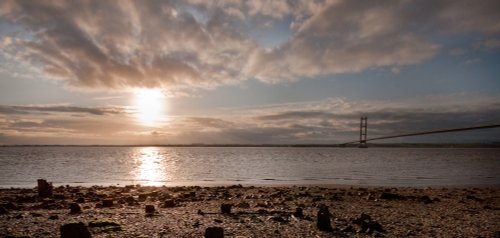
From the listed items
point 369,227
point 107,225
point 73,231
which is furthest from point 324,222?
point 73,231

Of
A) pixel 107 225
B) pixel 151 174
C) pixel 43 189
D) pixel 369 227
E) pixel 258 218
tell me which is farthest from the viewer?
pixel 151 174

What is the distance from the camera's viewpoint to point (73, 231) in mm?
9711

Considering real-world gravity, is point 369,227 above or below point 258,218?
above

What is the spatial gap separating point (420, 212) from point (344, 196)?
678 centimetres

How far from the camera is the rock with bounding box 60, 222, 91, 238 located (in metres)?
9.60

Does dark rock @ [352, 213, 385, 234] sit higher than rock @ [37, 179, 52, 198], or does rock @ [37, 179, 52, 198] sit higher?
dark rock @ [352, 213, 385, 234]

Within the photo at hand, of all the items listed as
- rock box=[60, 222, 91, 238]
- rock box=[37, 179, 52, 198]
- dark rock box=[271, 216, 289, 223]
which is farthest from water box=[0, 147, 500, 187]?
rock box=[60, 222, 91, 238]

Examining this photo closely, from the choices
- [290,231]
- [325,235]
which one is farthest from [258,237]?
[325,235]

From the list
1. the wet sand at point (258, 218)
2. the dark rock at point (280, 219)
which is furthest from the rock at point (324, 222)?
the dark rock at point (280, 219)

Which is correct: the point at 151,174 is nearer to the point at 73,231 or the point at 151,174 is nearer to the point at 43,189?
the point at 43,189

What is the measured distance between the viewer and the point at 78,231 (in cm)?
973

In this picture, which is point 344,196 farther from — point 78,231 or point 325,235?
point 78,231

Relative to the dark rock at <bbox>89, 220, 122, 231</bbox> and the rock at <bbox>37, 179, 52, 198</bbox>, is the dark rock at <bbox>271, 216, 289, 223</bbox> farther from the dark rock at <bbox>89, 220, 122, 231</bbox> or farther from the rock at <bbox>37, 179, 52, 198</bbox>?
the rock at <bbox>37, 179, 52, 198</bbox>

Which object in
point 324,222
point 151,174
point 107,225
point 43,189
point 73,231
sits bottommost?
point 151,174
